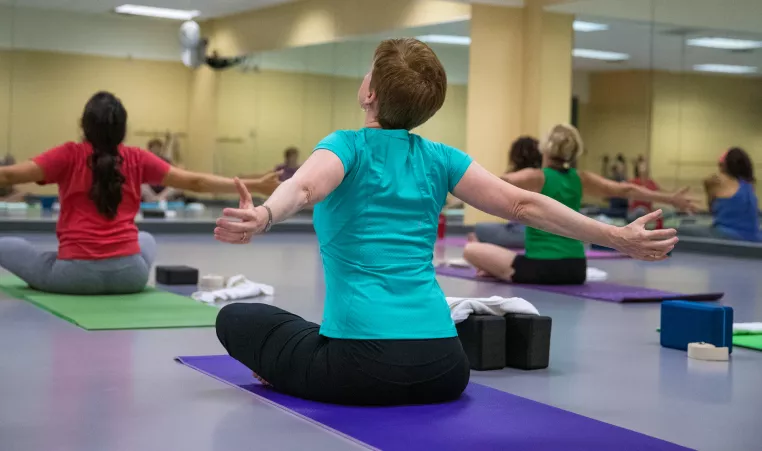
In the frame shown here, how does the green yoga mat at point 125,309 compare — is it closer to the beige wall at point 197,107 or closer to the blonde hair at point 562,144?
the blonde hair at point 562,144

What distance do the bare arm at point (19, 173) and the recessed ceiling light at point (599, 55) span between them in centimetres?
817

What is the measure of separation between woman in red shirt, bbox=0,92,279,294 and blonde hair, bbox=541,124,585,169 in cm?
201

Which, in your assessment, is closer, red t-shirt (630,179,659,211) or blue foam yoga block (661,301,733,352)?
blue foam yoga block (661,301,733,352)

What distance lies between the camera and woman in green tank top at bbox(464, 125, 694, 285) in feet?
19.6

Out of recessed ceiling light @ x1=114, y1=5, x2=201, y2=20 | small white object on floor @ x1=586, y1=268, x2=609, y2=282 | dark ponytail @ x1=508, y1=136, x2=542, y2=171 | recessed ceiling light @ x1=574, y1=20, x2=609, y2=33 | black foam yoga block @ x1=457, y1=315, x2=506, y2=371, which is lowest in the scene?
small white object on floor @ x1=586, y1=268, x2=609, y2=282

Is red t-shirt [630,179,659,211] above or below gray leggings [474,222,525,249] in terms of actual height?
above

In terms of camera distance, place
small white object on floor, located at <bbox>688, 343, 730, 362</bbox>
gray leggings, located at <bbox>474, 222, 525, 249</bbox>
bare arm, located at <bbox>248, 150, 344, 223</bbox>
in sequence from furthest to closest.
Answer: gray leggings, located at <bbox>474, 222, 525, 249</bbox> → small white object on floor, located at <bbox>688, 343, 730, 362</bbox> → bare arm, located at <bbox>248, 150, 344, 223</bbox>

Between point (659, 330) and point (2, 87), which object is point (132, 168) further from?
point (2, 87)

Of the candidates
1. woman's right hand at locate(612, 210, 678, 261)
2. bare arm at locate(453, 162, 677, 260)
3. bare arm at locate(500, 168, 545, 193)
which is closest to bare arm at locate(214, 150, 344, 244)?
bare arm at locate(453, 162, 677, 260)

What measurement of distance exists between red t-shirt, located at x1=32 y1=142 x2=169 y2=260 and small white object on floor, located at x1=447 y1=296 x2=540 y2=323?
2.17 meters

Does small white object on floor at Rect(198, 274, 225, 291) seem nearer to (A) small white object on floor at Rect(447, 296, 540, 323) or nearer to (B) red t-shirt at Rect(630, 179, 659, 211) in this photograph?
(A) small white object on floor at Rect(447, 296, 540, 323)

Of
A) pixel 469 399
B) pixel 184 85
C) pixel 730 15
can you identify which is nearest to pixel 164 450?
pixel 469 399

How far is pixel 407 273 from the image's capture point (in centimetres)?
271

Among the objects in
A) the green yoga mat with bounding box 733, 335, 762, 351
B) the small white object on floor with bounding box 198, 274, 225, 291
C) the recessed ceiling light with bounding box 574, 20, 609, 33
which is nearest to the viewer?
the green yoga mat with bounding box 733, 335, 762, 351
